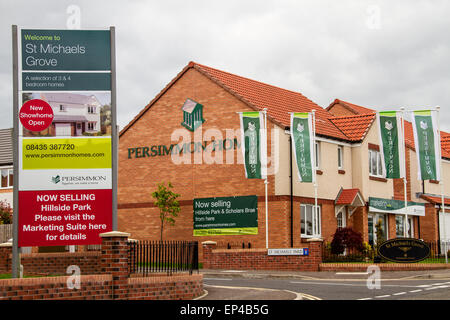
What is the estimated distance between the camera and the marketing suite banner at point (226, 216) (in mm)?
34656

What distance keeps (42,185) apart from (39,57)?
303cm

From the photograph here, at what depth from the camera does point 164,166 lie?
125ft

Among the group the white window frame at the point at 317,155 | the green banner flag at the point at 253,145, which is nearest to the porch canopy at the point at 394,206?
the white window frame at the point at 317,155

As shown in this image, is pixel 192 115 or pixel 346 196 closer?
pixel 346 196

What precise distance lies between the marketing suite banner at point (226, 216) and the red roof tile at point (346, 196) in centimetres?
516

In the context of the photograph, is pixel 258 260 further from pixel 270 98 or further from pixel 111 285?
pixel 111 285

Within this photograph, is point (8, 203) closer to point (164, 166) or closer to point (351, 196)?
point (164, 166)

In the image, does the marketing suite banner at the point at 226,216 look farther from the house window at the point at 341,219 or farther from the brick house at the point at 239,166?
the house window at the point at 341,219

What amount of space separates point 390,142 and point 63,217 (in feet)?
65.3

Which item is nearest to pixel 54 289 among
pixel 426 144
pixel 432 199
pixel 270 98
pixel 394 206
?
pixel 426 144

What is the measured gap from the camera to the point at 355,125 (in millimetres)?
40625
